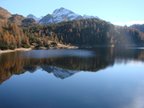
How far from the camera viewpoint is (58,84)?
5712 centimetres

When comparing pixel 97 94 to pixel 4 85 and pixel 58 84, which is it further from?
pixel 4 85

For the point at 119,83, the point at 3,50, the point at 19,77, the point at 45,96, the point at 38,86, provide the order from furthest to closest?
the point at 3,50 → the point at 19,77 → the point at 119,83 → the point at 38,86 → the point at 45,96

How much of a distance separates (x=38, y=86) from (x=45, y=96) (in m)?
10.3

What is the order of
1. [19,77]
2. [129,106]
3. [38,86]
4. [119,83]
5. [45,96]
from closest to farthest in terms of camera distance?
[129,106], [45,96], [38,86], [119,83], [19,77]

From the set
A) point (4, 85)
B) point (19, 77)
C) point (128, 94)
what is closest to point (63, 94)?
point (128, 94)

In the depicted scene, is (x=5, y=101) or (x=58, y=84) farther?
(x=58, y=84)

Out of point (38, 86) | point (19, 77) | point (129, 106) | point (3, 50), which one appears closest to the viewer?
point (129, 106)

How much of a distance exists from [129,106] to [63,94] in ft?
41.8

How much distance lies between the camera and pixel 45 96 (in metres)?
44.5

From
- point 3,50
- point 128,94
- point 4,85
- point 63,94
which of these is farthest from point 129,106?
point 3,50

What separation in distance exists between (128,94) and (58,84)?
1674cm

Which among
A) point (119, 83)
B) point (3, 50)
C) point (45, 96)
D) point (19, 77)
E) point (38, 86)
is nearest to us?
point (45, 96)

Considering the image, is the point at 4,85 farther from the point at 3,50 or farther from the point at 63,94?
the point at 3,50

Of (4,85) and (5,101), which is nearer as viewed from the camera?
(5,101)
